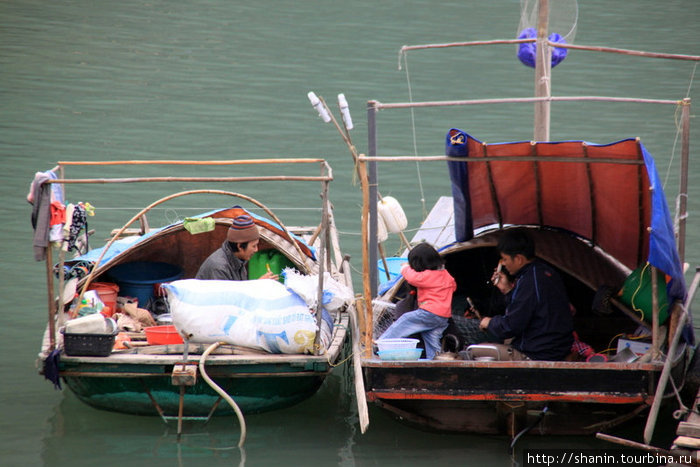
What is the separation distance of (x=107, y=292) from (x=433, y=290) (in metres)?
2.55

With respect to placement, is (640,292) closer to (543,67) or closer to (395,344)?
(395,344)

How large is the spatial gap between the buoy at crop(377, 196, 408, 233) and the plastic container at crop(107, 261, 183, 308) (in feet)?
5.84

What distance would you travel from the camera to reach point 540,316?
6.02m

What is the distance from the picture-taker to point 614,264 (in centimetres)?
682

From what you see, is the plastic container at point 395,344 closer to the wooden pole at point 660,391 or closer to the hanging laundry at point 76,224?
the wooden pole at point 660,391

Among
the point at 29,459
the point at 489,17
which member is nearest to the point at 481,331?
the point at 29,459

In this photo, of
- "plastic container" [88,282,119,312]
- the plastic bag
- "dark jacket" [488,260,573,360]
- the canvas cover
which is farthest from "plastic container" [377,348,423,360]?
"plastic container" [88,282,119,312]

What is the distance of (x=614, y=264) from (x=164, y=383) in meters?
3.36

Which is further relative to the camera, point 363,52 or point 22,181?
point 363,52

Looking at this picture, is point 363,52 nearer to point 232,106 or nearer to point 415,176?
point 232,106

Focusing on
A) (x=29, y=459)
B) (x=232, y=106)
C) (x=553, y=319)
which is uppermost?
(x=232, y=106)

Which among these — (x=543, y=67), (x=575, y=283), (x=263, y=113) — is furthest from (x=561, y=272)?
(x=263, y=113)

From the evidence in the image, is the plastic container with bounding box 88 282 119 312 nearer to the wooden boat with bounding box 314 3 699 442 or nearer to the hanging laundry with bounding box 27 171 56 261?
the hanging laundry with bounding box 27 171 56 261

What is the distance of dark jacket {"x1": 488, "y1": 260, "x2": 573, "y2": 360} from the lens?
19.7 feet
